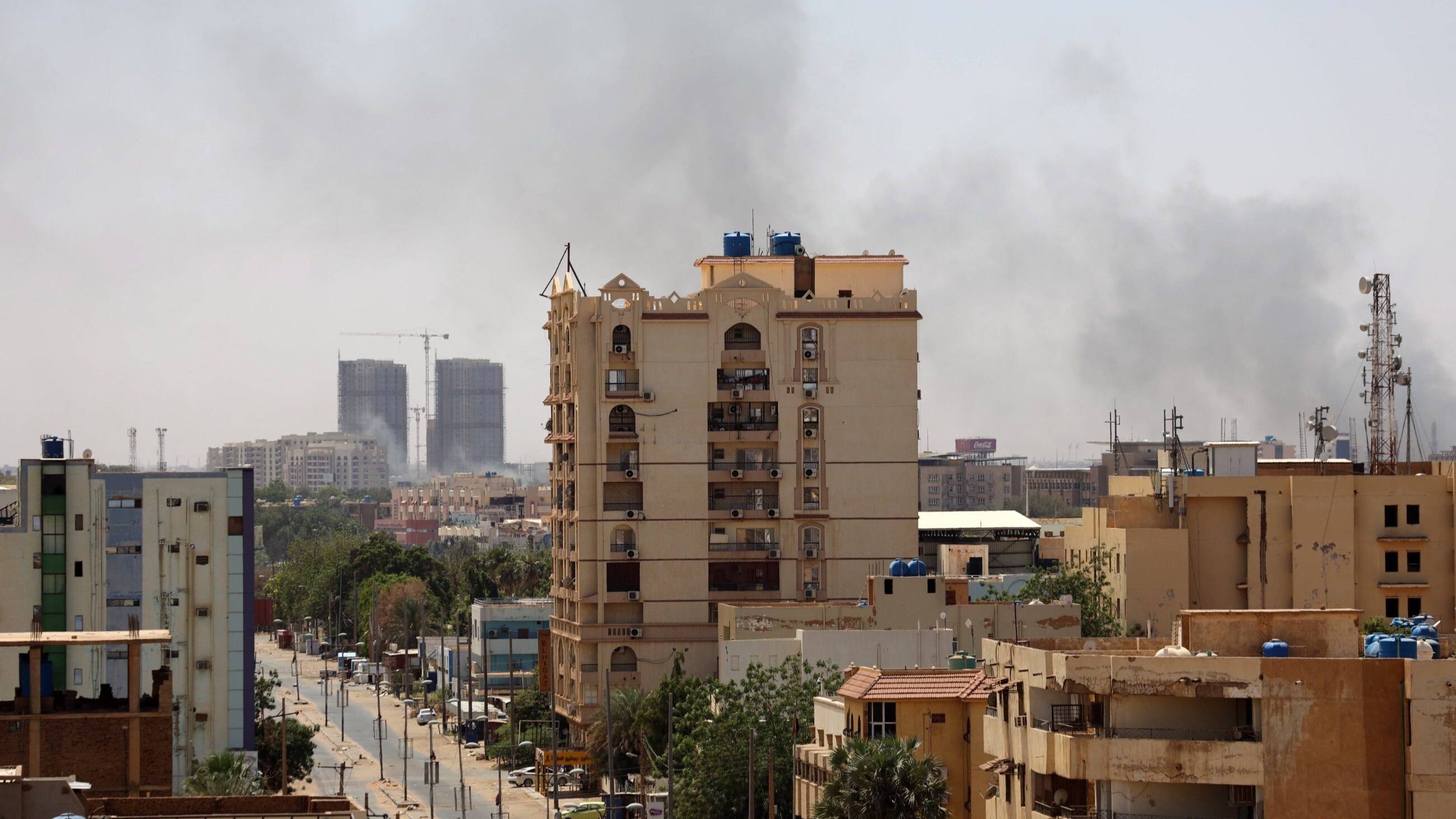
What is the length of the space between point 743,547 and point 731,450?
14.5 ft

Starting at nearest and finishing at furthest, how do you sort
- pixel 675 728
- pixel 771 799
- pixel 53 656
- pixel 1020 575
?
1. pixel 771 799
2. pixel 53 656
3. pixel 675 728
4. pixel 1020 575

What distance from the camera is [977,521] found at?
14188 cm

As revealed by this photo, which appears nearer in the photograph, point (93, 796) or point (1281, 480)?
point (93, 796)

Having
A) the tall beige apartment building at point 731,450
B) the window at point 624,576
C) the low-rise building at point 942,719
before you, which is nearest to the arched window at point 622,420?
the tall beige apartment building at point 731,450

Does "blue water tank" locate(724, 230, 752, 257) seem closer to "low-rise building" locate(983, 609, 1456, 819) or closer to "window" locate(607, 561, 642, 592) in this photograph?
"window" locate(607, 561, 642, 592)

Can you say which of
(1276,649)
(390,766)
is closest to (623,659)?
(390,766)

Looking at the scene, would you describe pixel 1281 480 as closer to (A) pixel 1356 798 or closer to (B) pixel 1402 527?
(B) pixel 1402 527

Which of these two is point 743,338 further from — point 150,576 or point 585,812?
point 150,576

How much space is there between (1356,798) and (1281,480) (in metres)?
50.8

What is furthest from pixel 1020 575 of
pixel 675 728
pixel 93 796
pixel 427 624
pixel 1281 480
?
pixel 93 796

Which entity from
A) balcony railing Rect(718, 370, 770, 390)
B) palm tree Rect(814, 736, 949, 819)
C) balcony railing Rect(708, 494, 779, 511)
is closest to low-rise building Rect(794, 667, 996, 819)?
palm tree Rect(814, 736, 949, 819)

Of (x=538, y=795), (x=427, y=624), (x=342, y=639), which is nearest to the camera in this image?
(x=538, y=795)

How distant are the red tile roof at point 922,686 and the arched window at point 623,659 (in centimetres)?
3622

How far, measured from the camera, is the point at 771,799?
217ft
